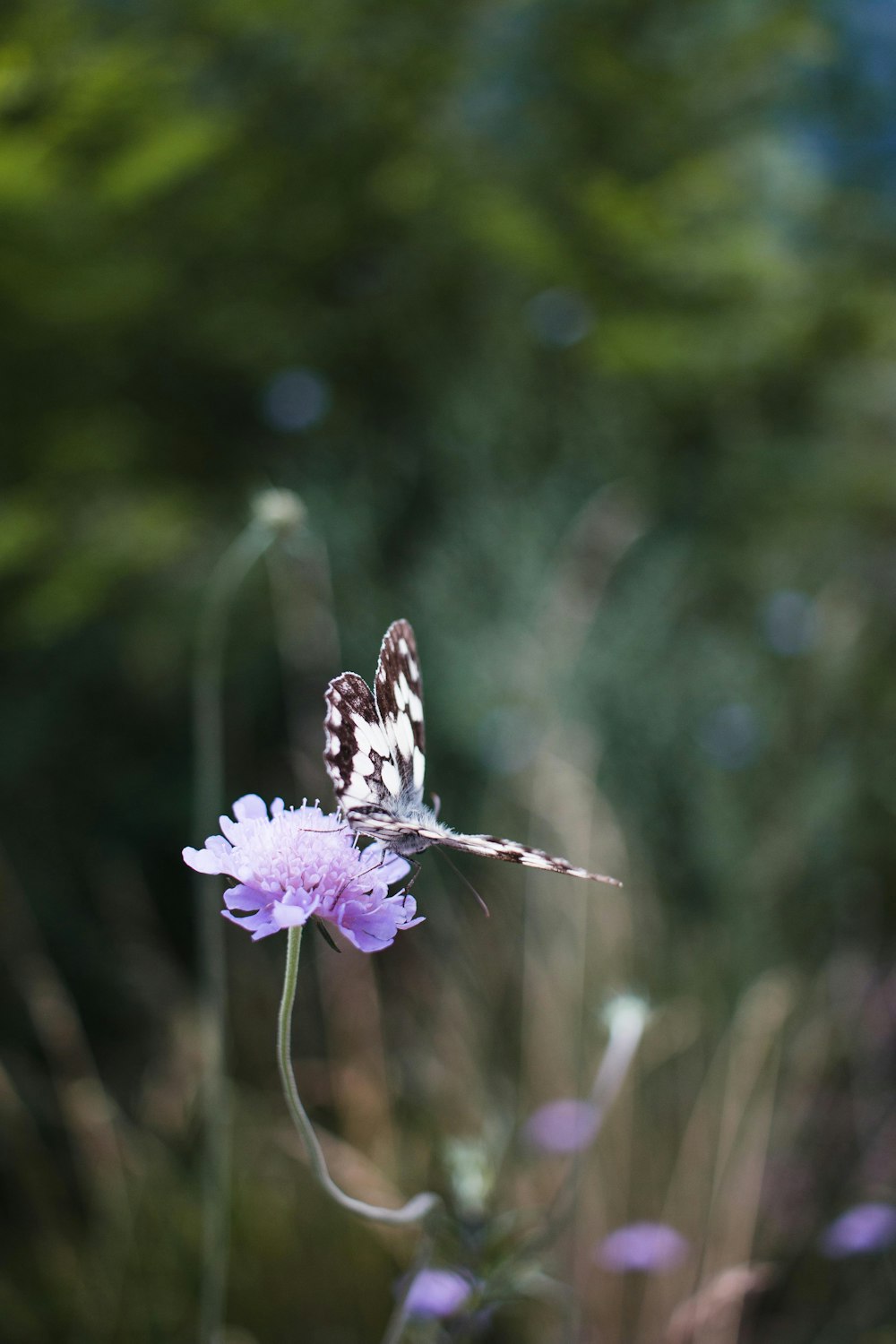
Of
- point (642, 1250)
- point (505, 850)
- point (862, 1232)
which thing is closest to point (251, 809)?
point (505, 850)

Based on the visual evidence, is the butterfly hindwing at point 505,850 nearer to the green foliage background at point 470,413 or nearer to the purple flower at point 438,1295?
the purple flower at point 438,1295

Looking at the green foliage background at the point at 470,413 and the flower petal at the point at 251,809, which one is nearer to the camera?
the flower petal at the point at 251,809

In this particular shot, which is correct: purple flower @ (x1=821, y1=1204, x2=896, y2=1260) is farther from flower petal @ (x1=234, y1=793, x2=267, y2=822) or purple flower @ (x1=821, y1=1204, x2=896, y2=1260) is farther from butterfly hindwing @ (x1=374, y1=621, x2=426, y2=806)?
flower petal @ (x1=234, y1=793, x2=267, y2=822)

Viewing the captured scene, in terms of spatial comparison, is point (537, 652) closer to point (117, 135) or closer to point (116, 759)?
point (116, 759)

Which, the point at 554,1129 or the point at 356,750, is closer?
the point at 356,750

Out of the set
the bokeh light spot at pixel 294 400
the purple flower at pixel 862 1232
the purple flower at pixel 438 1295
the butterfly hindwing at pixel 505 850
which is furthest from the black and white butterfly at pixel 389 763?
the bokeh light spot at pixel 294 400

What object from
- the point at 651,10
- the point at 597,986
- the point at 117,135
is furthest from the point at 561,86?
the point at 597,986

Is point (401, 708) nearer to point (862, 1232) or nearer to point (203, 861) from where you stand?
point (203, 861)
